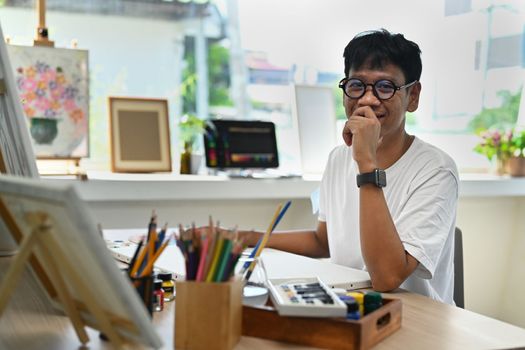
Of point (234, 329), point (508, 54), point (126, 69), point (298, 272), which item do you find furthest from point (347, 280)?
point (508, 54)

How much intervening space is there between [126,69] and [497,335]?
2.34 m

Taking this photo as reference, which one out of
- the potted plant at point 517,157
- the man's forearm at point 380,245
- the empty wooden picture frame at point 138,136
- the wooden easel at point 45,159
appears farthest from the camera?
the potted plant at point 517,157

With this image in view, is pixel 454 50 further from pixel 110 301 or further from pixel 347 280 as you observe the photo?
pixel 110 301

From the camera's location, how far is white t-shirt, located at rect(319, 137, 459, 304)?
5.29ft

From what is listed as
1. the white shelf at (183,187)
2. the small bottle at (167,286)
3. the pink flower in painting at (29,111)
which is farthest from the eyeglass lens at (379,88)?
the pink flower in painting at (29,111)

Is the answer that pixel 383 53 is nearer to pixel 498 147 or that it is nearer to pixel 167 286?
pixel 167 286

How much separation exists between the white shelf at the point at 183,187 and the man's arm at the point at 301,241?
2.55 ft

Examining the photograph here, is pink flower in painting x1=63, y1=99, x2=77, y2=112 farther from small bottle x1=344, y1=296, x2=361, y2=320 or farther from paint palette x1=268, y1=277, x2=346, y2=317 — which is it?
small bottle x1=344, y1=296, x2=361, y2=320

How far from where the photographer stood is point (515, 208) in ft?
12.4

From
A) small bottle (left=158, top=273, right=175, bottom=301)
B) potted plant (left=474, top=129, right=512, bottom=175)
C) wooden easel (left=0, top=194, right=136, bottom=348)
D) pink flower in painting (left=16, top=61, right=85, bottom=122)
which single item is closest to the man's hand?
small bottle (left=158, top=273, right=175, bottom=301)

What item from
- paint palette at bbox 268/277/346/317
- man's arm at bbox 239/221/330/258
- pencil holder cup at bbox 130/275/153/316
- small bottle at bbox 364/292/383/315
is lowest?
man's arm at bbox 239/221/330/258

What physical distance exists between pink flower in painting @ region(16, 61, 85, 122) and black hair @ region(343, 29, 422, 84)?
1.35 meters

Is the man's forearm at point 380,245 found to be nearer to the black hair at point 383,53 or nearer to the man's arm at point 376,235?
the man's arm at point 376,235

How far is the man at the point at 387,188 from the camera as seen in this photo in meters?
1.56
